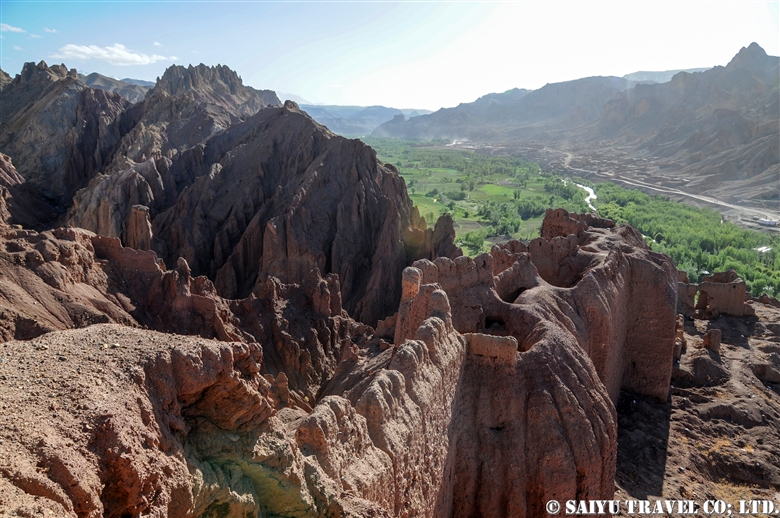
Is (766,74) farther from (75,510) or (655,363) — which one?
(75,510)

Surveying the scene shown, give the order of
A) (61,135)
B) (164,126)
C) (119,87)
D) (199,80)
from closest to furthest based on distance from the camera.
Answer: (164,126)
(61,135)
(199,80)
(119,87)

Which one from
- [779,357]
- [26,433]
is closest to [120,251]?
[26,433]

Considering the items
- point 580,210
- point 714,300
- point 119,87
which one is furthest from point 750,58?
point 119,87

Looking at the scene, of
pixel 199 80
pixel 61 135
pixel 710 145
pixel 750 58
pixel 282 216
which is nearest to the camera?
pixel 282 216

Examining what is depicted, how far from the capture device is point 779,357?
29312 mm

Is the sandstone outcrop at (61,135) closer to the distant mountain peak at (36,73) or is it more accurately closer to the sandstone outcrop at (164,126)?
the sandstone outcrop at (164,126)

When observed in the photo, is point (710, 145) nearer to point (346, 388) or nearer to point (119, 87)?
point (346, 388)

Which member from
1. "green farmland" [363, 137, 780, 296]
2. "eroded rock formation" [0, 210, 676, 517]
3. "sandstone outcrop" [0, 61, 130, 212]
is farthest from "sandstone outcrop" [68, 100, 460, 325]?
"green farmland" [363, 137, 780, 296]

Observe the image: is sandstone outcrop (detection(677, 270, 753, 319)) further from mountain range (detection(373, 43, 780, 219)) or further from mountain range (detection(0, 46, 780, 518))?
mountain range (detection(373, 43, 780, 219))

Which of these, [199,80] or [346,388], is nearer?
Result: [346,388]

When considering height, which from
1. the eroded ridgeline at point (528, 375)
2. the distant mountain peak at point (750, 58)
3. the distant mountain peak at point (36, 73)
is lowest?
the eroded ridgeline at point (528, 375)

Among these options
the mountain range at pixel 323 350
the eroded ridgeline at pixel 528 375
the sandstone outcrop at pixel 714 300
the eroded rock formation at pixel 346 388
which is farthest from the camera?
the sandstone outcrop at pixel 714 300

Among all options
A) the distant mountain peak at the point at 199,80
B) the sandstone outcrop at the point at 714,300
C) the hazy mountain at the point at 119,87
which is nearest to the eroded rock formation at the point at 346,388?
the sandstone outcrop at the point at 714,300

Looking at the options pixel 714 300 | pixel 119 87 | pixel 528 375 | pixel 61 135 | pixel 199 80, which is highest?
pixel 119 87
